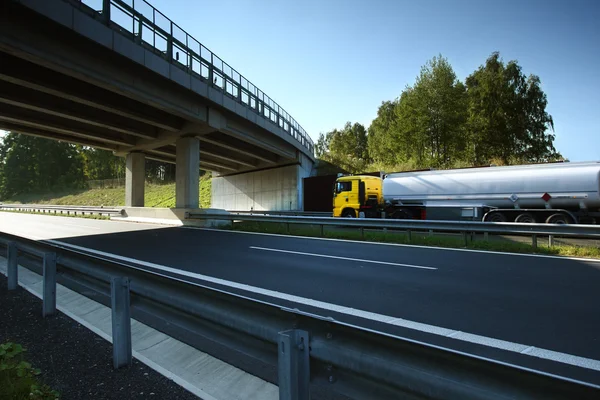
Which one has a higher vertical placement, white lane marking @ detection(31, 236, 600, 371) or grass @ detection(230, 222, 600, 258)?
grass @ detection(230, 222, 600, 258)

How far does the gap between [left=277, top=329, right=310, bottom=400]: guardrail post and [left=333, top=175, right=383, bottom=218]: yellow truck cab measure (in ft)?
59.7

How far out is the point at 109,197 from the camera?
61.0 meters

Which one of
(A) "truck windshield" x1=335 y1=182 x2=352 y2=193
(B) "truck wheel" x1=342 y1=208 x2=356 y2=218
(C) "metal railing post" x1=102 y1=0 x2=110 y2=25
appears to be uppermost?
(C) "metal railing post" x1=102 y1=0 x2=110 y2=25

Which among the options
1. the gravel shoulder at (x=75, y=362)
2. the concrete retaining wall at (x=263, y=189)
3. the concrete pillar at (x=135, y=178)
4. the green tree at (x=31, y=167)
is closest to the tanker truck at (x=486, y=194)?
the concrete retaining wall at (x=263, y=189)

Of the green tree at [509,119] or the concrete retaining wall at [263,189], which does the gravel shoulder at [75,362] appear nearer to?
the concrete retaining wall at [263,189]

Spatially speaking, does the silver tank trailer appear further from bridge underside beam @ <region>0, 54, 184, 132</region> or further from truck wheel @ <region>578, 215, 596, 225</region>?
bridge underside beam @ <region>0, 54, 184, 132</region>

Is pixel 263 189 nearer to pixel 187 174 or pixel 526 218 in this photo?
pixel 187 174

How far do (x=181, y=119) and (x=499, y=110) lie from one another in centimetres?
3560

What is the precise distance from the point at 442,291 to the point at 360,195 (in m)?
14.3

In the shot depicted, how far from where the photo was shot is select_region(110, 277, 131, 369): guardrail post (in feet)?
10.8

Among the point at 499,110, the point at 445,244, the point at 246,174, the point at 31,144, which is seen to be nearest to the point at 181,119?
the point at 445,244

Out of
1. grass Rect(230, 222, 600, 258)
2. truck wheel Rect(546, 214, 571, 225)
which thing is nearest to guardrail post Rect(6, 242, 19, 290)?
grass Rect(230, 222, 600, 258)

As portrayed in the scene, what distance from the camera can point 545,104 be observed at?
Answer: 43.2 m

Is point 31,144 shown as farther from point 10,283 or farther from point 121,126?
point 10,283
